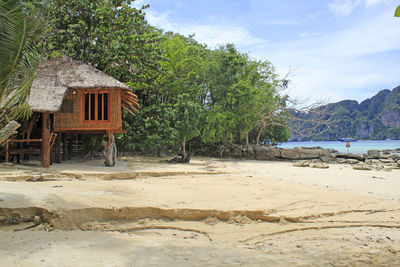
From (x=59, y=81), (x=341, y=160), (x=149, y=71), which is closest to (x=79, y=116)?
(x=59, y=81)

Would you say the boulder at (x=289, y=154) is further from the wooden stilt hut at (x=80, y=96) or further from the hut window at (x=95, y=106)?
the hut window at (x=95, y=106)

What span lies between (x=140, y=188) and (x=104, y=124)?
6487 mm

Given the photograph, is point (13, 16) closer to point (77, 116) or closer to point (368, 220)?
point (368, 220)

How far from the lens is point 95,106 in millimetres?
13531

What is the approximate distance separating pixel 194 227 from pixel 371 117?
76619mm

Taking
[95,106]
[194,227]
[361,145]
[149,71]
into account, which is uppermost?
[149,71]

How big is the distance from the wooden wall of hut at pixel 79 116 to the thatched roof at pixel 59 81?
0.56 meters

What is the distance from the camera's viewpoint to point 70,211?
16.9 ft

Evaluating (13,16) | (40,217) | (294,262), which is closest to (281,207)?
(294,262)

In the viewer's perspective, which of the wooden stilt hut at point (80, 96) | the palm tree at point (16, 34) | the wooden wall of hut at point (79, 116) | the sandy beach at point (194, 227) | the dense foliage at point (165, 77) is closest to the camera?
the sandy beach at point (194, 227)

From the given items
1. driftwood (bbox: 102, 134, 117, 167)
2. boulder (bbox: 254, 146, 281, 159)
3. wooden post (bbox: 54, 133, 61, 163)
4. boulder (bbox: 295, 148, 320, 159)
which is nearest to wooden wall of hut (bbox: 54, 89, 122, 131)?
driftwood (bbox: 102, 134, 117, 167)

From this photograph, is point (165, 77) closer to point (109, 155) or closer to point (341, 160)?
point (109, 155)

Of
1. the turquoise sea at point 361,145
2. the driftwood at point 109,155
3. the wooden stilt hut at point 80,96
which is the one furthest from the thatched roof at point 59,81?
the turquoise sea at point 361,145

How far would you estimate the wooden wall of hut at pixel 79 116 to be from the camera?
13555mm
